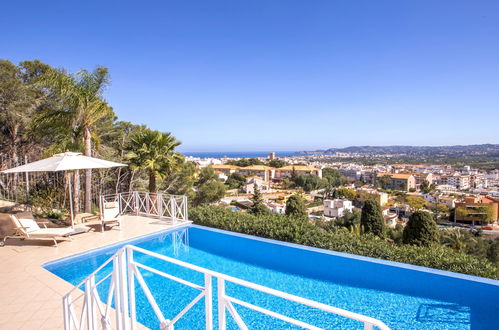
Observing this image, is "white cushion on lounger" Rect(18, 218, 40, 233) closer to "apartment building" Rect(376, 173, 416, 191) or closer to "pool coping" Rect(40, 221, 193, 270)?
"pool coping" Rect(40, 221, 193, 270)

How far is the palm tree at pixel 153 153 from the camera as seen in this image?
10042mm

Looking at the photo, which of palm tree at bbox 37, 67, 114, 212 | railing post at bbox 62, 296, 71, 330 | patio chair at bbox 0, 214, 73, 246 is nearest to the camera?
railing post at bbox 62, 296, 71, 330

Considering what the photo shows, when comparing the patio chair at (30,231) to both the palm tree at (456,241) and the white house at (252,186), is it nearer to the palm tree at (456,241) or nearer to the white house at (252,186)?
the palm tree at (456,241)

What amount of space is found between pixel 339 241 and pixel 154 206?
6611 mm

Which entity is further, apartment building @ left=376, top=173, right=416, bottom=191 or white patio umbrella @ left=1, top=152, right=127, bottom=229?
apartment building @ left=376, top=173, right=416, bottom=191

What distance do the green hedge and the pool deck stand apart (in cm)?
171

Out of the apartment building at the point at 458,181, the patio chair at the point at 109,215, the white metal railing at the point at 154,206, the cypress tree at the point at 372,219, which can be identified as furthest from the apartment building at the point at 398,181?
the patio chair at the point at 109,215

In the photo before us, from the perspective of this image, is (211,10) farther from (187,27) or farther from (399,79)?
(399,79)

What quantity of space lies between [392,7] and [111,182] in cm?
1533

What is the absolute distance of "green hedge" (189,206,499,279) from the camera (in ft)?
17.4

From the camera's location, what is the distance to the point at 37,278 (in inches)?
195

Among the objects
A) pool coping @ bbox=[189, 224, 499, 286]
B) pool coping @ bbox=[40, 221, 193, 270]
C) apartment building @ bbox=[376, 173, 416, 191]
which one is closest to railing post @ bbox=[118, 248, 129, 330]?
pool coping @ bbox=[40, 221, 193, 270]

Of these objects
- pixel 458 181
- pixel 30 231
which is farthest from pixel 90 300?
pixel 458 181

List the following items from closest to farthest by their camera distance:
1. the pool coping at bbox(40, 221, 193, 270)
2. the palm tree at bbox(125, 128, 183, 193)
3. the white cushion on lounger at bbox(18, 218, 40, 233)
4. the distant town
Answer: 1. the pool coping at bbox(40, 221, 193, 270)
2. the white cushion on lounger at bbox(18, 218, 40, 233)
3. the palm tree at bbox(125, 128, 183, 193)
4. the distant town
